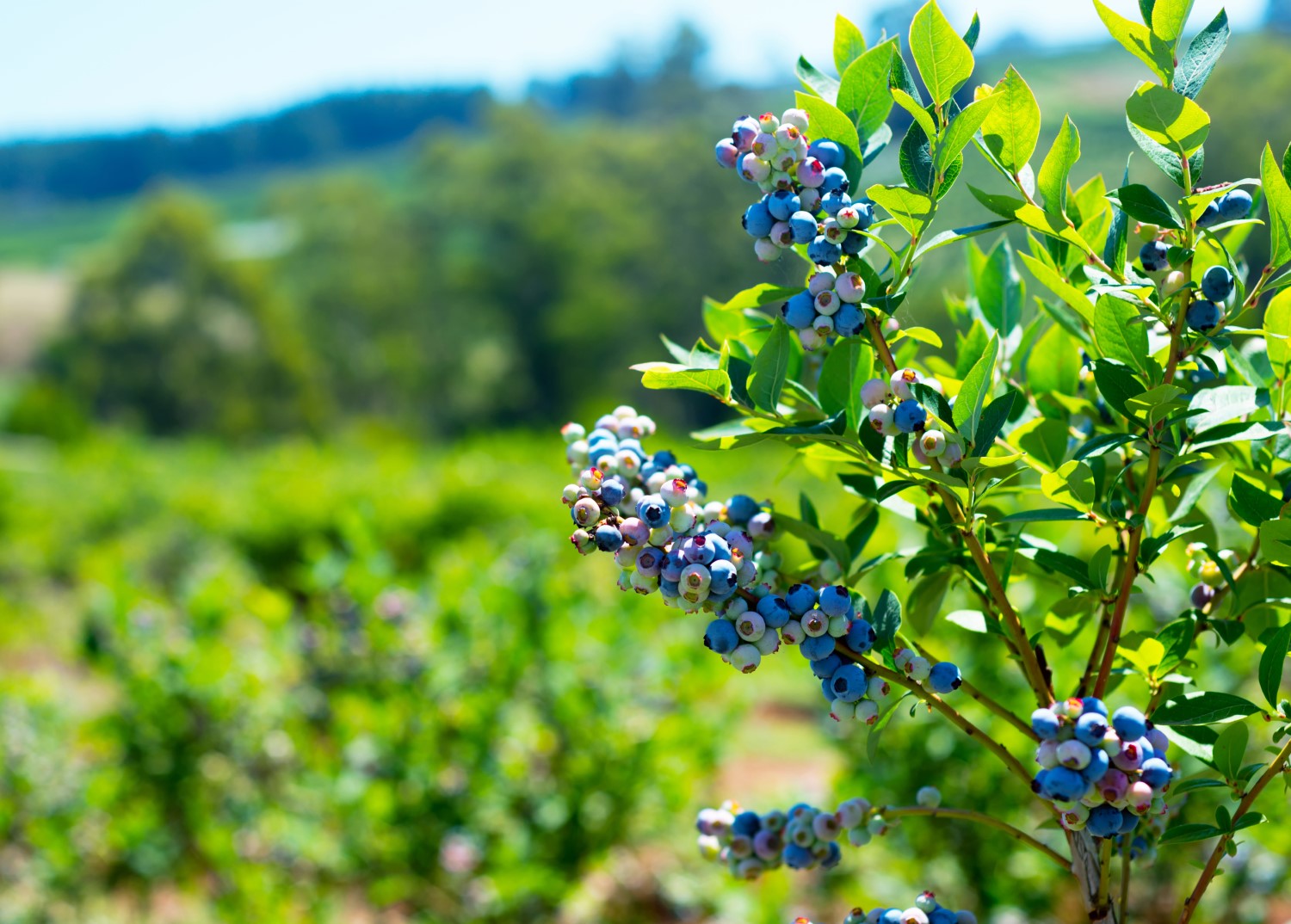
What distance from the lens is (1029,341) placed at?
0.90 metres

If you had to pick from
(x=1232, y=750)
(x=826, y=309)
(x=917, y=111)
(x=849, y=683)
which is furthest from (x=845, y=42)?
(x=1232, y=750)

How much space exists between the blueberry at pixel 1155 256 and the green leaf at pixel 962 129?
17cm

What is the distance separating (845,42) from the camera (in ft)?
2.46

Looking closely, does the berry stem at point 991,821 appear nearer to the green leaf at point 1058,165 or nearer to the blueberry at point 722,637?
the blueberry at point 722,637

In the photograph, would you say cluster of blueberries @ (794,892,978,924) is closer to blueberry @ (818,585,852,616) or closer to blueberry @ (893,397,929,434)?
blueberry @ (818,585,852,616)

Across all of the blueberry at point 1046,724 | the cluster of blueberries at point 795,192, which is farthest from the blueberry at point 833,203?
the blueberry at point 1046,724

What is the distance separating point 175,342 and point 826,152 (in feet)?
95.8

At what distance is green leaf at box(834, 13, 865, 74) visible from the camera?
2.39 ft

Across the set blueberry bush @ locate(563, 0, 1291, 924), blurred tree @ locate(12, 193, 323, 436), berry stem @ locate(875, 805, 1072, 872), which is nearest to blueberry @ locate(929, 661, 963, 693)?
blueberry bush @ locate(563, 0, 1291, 924)

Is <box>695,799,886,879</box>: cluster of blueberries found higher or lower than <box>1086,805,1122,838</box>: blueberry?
higher

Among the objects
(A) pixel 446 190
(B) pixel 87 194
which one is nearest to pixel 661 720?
(A) pixel 446 190

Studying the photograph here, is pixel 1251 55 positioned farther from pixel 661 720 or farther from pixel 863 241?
pixel 863 241

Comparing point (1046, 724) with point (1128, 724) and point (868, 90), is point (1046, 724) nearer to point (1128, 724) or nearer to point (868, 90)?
point (1128, 724)

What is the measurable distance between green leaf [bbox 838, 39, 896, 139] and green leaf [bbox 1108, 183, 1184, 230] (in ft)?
0.55
